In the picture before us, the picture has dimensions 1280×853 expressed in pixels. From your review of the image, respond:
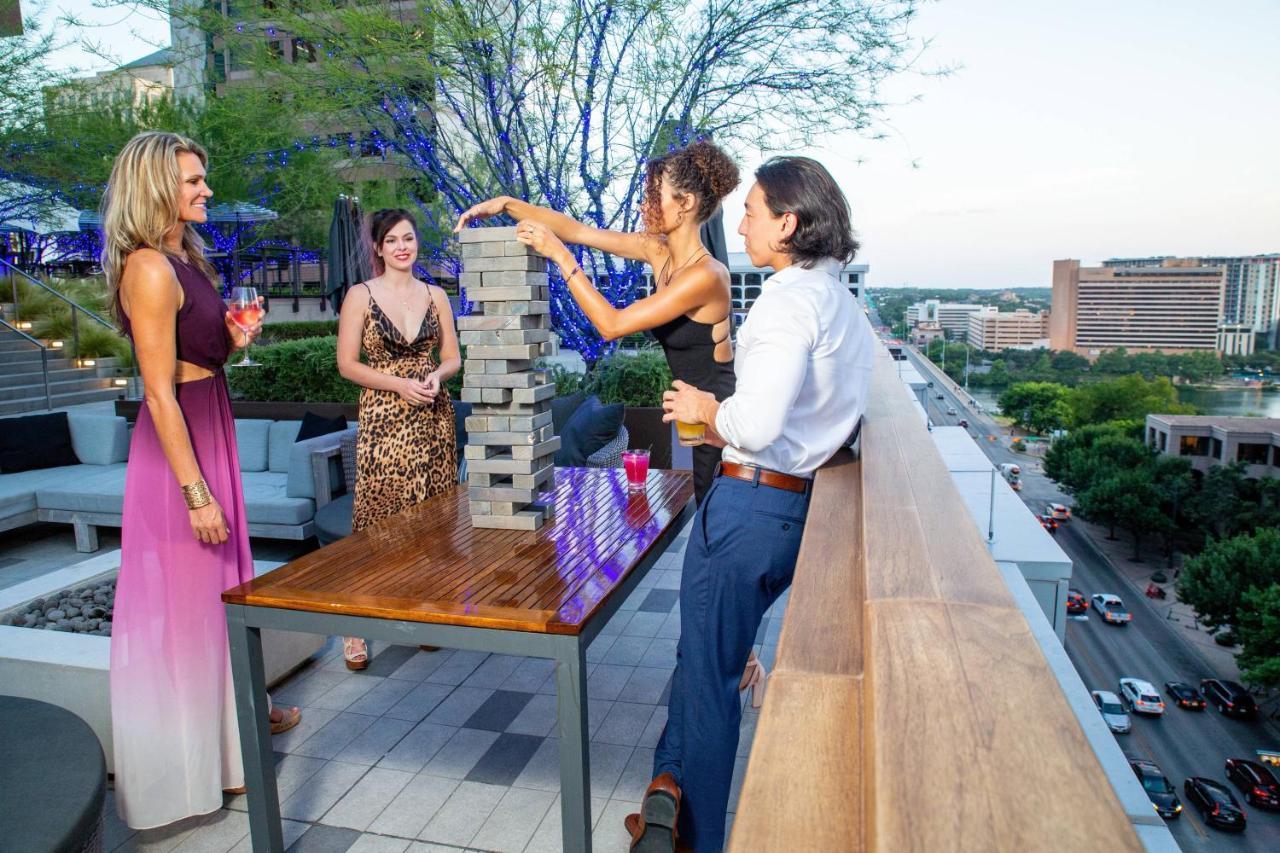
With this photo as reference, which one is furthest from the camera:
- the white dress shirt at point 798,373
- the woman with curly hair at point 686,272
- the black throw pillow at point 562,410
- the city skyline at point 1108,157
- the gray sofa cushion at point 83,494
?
the city skyline at point 1108,157

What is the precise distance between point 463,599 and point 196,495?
3.05 feet

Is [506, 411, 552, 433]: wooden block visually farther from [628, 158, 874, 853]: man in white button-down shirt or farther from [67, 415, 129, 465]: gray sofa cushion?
[67, 415, 129, 465]: gray sofa cushion

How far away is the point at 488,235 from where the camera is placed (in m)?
2.28

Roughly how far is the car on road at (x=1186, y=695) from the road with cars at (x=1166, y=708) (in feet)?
0.62

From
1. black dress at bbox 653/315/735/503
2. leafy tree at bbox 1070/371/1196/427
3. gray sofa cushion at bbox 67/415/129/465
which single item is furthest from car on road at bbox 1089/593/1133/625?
black dress at bbox 653/315/735/503

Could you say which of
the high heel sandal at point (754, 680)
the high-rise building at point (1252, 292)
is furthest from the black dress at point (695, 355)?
the high-rise building at point (1252, 292)

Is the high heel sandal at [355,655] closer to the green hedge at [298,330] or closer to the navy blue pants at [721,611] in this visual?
the navy blue pants at [721,611]

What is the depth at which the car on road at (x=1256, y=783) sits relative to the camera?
850 inches

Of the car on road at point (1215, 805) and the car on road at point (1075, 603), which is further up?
the car on road at point (1075, 603)

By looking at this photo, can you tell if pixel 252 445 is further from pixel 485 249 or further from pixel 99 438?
pixel 485 249

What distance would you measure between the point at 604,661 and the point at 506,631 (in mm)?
1842

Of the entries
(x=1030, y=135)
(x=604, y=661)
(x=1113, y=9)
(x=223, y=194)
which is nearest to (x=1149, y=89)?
(x=1030, y=135)

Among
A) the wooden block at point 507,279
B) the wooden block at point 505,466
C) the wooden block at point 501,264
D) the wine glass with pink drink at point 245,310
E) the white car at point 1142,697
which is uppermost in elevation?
the wooden block at point 501,264

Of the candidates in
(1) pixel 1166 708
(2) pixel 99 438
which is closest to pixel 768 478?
(2) pixel 99 438
